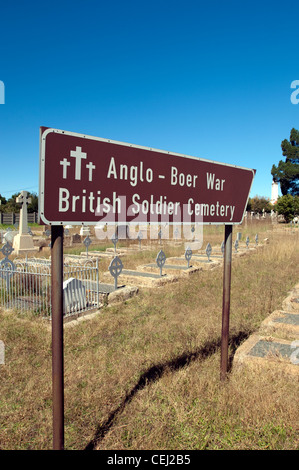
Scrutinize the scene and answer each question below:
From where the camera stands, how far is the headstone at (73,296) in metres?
6.25

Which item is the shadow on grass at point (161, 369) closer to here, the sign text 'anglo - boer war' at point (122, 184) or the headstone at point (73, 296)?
the sign text 'anglo - boer war' at point (122, 184)

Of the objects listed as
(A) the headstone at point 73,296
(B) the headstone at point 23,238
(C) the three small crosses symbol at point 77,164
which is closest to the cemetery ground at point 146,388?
(A) the headstone at point 73,296

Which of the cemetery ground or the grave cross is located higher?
the grave cross

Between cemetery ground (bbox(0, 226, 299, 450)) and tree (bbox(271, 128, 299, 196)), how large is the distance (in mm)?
55116

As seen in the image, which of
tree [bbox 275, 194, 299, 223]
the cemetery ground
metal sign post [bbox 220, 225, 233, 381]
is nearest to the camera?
the cemetery ground

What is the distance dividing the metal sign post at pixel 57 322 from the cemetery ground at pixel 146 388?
710mm

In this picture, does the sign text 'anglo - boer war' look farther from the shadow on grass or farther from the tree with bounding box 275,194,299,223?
the tree with bounding box 275,194,299,223

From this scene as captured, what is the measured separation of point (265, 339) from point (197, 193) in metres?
2.29

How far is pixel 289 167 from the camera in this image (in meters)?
55.2

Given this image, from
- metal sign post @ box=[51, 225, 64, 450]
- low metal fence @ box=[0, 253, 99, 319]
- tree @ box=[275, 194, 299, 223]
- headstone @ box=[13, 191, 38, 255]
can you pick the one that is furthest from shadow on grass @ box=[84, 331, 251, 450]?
tree @ box=[275, 194, 299, 223]

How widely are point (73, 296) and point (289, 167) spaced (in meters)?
55.8

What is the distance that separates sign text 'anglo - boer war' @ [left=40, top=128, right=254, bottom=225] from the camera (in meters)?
1.85

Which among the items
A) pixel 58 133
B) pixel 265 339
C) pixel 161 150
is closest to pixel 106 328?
pixel 265 339

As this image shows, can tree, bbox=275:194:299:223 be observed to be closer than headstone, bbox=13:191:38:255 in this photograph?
No
